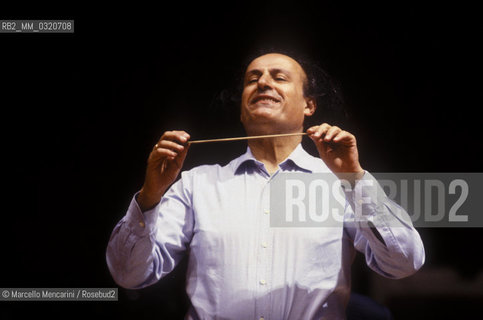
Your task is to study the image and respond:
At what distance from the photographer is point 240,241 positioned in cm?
130

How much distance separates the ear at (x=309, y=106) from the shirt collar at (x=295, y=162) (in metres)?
0.12

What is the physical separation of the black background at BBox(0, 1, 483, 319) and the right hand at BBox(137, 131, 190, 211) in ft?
0.96

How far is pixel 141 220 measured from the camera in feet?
4.06

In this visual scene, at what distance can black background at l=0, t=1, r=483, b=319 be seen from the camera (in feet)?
4.98

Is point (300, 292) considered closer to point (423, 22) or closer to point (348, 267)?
point (348, 267)

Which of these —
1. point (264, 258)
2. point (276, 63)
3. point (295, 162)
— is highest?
point (276, 63)

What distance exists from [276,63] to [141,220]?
1.91 feet

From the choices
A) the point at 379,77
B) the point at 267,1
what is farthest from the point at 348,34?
the point at 267,1

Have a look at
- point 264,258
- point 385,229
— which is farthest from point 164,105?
point 385,229

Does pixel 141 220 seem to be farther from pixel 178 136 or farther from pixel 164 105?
pixel 164 105

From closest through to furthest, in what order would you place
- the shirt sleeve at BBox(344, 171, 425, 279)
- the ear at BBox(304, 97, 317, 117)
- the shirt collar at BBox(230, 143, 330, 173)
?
1. the shirt sleeve at BBox(344, 171, 425, 279)
2. the shirt collar at BBox(230, 143, 330, 173)
3. the ear at BBox(304, 97, 317, 117)

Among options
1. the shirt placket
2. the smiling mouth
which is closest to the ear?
the smiling mouth

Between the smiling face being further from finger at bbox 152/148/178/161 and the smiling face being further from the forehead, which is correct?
finger at bbox 152/148/178/161

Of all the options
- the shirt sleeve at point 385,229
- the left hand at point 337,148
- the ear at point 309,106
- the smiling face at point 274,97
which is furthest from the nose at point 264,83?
the shirt sleeve at point 385,229
